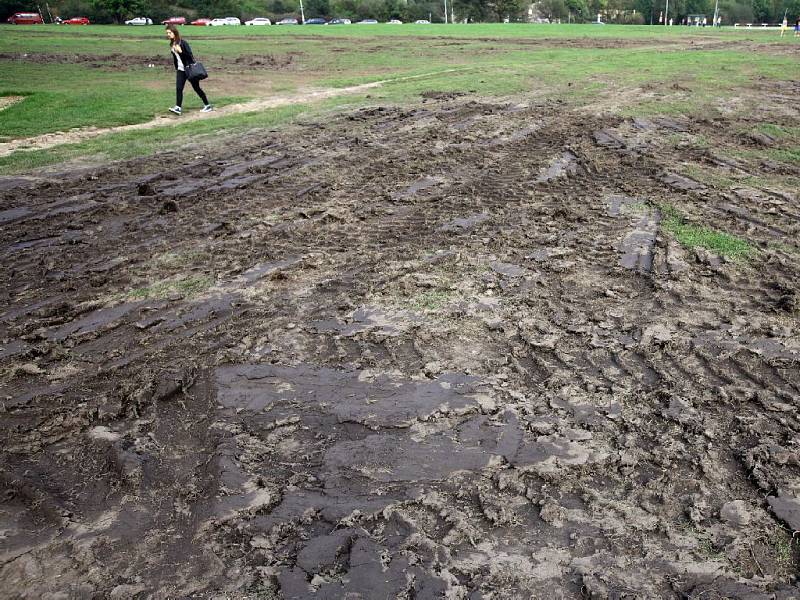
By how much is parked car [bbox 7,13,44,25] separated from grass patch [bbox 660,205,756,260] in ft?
243

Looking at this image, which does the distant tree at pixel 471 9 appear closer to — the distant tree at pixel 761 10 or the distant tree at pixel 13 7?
the distant tree at pixel 761 10

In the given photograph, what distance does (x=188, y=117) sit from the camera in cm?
1275

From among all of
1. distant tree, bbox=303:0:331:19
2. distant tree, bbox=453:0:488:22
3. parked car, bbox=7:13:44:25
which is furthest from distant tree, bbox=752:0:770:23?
parked car, bbox=7:13:44:25

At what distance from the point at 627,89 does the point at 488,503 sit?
14.9 metres

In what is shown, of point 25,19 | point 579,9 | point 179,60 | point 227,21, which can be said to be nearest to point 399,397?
point 179,60

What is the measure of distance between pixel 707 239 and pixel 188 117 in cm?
1082

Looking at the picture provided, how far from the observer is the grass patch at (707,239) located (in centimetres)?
546

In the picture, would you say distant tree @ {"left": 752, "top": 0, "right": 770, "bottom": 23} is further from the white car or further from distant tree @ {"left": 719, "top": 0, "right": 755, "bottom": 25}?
the white car

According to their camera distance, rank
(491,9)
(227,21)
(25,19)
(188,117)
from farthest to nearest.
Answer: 1. (491,9)
2. (227,21)
3. (25,19)
4. (188,117)

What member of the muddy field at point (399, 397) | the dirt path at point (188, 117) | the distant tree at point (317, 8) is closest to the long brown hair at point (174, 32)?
the dirt path at point (188, 117)

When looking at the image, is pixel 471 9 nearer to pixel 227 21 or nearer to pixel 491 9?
pixel 491 9

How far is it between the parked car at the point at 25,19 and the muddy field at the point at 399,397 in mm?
70175

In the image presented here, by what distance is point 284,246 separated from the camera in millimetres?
5852

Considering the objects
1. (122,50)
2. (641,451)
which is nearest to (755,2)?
(122,50)
